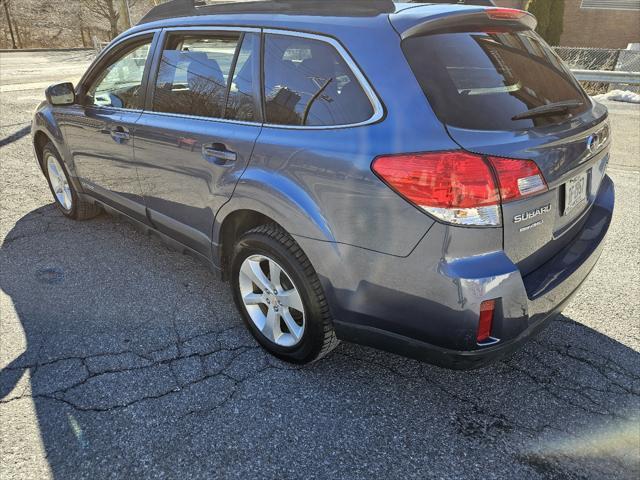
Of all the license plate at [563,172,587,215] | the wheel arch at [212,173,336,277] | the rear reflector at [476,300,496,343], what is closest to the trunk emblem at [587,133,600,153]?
the license plate at [563,172,587,215]

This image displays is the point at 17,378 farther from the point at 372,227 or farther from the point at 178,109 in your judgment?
the point at 372,227

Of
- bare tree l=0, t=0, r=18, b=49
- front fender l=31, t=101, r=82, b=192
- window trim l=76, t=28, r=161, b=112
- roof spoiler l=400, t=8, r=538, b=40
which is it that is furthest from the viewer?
bare tree l=0, t=0, r=18, b=49

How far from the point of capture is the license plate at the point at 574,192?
7.23 feet

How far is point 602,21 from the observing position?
25969 millimetres

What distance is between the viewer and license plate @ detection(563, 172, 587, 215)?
7.23ft

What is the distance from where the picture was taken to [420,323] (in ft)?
6.75

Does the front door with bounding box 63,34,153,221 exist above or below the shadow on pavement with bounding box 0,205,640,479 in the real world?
above

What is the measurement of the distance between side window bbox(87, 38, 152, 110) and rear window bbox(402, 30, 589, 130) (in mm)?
2066

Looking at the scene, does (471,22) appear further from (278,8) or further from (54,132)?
(54,132)

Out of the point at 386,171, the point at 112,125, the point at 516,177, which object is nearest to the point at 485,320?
the point at 516,177

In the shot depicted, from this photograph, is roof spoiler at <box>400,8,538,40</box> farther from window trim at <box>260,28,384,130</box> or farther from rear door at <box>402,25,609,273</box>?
window trim at <box>260,28,384,130</box>

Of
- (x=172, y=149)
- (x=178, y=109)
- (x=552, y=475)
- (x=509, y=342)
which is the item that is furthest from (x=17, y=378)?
(x=552, y=475)

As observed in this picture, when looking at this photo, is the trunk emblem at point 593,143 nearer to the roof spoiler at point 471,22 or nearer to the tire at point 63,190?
the roof spoiler at point 471,22

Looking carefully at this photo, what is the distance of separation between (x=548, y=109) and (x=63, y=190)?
4.27 meters
